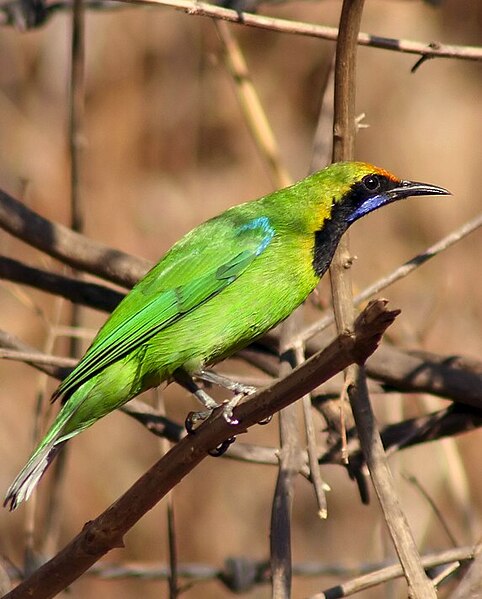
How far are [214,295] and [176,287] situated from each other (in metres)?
0.17

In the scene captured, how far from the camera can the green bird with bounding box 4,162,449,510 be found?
13.3 feet

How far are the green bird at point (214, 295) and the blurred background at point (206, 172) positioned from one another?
3850 millimetres

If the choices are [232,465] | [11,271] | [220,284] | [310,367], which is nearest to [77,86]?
[11,271]

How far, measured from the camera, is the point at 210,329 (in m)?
4.11

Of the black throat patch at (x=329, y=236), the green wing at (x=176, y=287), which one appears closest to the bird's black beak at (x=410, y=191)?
the black throat patch at (x=329, y=236)

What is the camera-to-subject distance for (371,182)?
14.5 ft

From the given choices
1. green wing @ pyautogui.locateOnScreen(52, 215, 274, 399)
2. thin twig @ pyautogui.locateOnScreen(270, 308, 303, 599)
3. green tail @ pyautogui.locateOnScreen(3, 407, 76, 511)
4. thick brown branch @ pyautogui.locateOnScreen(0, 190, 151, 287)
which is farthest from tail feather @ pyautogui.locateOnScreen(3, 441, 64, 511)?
thick brown branch @ pyautogui.locateOnScreen(0, 190, 151, 287)

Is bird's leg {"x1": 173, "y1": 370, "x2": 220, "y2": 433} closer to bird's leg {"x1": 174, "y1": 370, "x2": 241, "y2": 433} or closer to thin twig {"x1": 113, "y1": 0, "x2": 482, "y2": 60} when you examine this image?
bird's leg {"x1": 174, "y1": 370, "x2": 241, "y2": 433}

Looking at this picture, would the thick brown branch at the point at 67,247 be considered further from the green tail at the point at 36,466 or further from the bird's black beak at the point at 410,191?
the bird's black beak at the point at 410,191

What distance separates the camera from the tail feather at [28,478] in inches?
149

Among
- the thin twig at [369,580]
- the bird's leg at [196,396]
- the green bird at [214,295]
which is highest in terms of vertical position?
the green bird at [214,295]

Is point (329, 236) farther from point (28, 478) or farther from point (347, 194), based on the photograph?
point (28, 478)

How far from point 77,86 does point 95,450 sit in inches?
162

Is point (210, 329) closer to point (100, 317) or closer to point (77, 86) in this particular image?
point (77, 86)
